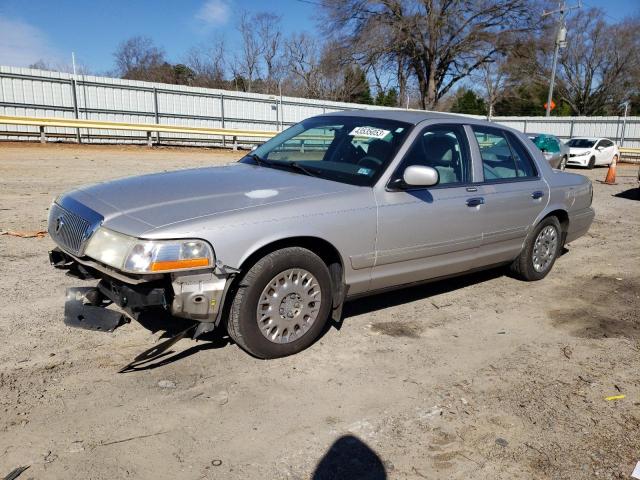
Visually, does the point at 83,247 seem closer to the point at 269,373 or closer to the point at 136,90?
the point at 269,373

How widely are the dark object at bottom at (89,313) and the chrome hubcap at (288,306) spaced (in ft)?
2.98

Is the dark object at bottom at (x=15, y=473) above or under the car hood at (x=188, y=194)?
under

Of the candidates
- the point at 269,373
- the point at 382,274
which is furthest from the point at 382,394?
the point at 382,274

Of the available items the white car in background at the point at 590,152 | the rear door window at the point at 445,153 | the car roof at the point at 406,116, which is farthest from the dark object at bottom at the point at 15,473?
the white car in background at the point at 590,152

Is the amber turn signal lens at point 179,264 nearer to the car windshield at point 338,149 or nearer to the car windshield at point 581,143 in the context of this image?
the car windshield at point 338,149

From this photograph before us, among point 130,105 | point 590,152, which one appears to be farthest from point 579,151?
point 130,105

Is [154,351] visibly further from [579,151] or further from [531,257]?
[579,151]

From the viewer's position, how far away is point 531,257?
566cm

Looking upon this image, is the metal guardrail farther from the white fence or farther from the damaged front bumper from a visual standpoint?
the damaged front bumper

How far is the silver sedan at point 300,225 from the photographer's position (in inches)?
126

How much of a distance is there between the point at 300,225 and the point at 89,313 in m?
1.48

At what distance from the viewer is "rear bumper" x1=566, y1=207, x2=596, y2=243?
608 centimetres

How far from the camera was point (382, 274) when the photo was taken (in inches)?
164

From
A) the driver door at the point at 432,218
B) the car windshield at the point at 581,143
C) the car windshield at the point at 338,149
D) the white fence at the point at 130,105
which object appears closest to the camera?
the driver door at the point at 432,218
